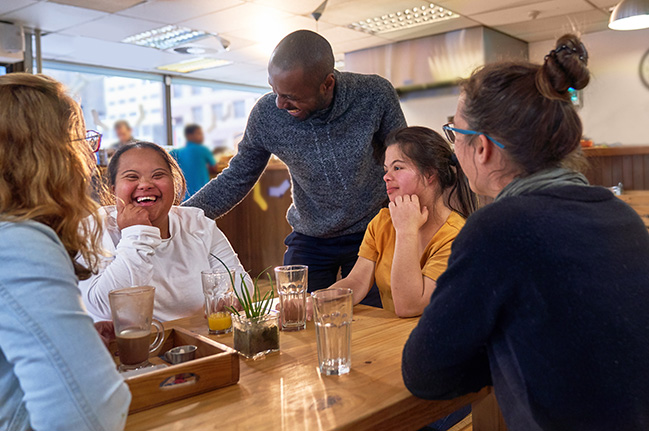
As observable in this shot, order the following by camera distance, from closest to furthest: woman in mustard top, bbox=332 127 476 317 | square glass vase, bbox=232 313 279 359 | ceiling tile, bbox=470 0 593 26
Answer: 1. square glass vase, bbox=232 313 279 359
2. woman in mustard top, bbox=332 127 476 317
3. ceiling tile, bbox=470 0 593 26

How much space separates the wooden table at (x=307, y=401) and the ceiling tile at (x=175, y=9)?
14.8 feet

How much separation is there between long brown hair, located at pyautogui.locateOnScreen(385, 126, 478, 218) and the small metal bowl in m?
0.95

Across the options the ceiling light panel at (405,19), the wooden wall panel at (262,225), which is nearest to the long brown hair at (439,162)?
the wooden wall panel at (262,225)

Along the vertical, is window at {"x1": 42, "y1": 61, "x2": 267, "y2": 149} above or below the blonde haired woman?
above

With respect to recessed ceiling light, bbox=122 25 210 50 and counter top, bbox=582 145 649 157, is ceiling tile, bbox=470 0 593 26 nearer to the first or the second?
counter top, bbox=582 145 649 157

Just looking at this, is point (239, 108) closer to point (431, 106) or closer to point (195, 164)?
point (431, 106)

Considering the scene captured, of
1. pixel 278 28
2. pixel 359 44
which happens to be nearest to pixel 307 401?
pixel 278 28

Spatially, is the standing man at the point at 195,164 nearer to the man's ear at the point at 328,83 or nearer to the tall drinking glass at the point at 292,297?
the man's ear at the point at 328,83

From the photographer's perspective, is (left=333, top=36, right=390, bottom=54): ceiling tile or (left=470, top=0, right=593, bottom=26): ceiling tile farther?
(left=333, top=36, right=390, bottom=54): ceiling tile

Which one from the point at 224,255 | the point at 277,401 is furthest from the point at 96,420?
the point at 224,255

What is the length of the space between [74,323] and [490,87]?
2.61 feet

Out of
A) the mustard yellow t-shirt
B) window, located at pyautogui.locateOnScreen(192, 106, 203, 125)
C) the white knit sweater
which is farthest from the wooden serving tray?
window, located at pyautogui.locateOnScreen(192, 106, 203, 125)

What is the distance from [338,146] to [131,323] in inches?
48.1

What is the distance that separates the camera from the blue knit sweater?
→ 2.73ft
